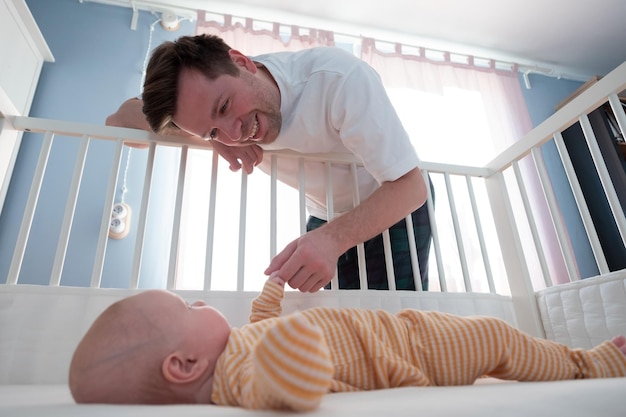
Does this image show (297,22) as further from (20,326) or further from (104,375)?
(104,375)

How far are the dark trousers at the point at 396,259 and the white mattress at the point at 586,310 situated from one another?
32 cm

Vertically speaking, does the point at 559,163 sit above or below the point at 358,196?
above

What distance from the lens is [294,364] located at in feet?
1.01

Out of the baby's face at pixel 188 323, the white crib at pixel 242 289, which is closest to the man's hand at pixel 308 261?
the white crib at pixel 242 289

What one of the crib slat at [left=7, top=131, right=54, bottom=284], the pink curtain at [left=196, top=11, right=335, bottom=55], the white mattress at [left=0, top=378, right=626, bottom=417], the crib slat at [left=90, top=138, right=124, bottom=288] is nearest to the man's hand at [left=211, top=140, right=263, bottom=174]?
the crib slat at [left=90, top=138, right=124, bottom=288]

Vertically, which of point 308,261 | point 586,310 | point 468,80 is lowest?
point 586,310

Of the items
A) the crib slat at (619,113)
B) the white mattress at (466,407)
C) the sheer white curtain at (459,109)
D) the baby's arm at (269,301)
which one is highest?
the sheer white curtain at (459,109)

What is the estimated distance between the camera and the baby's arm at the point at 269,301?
75cm

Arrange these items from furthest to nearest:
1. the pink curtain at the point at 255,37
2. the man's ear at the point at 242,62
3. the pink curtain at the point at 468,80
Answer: the pink curtain at the point at 468,80 → the pink curtain at the point at 255,37 → the man's ear at the point at 242,62

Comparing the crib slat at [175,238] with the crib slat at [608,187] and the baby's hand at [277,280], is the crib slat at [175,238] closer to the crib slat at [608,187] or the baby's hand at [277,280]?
the baby's hand at [277,280]

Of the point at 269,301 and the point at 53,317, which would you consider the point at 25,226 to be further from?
the point at 269,301

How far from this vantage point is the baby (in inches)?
18.9

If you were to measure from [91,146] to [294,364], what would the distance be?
1.73 metres

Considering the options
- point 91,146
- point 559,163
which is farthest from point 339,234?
point 559,163
